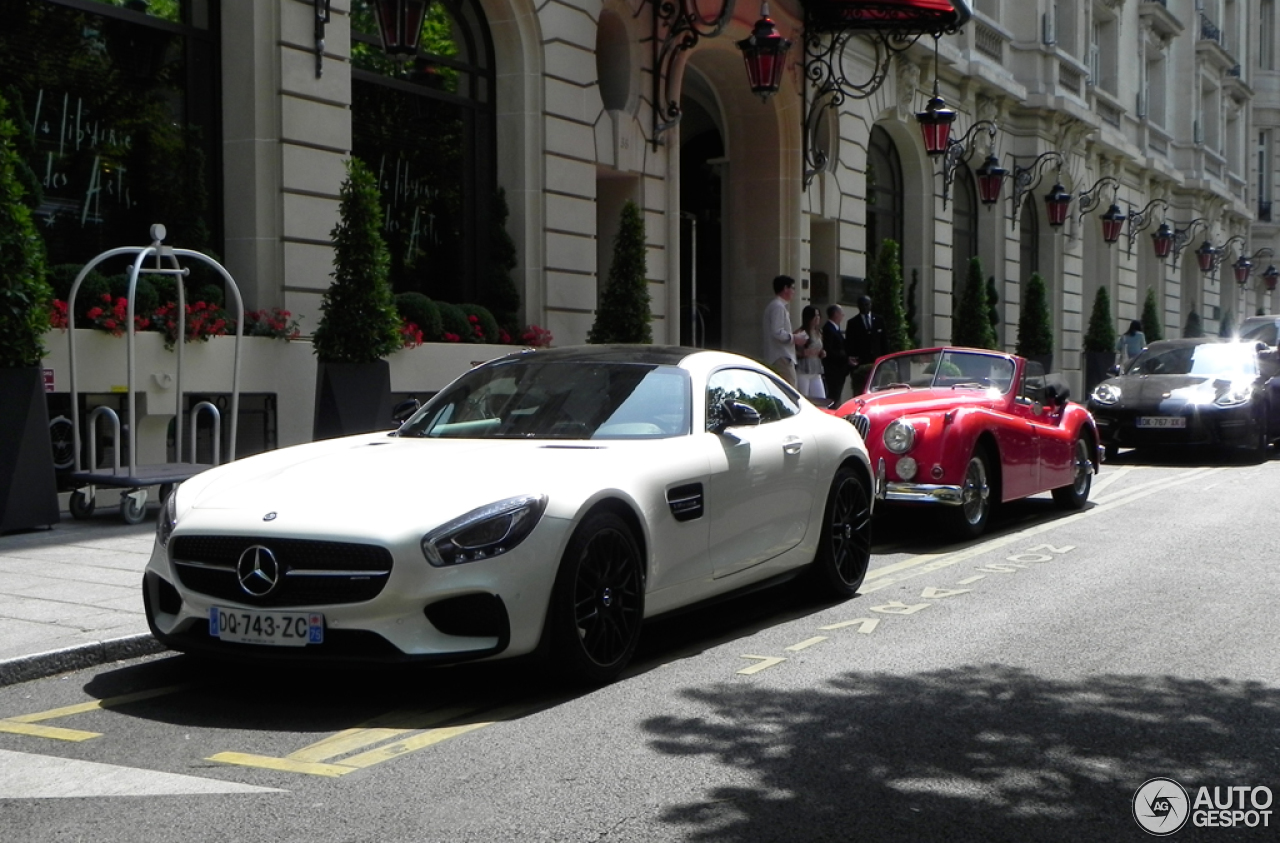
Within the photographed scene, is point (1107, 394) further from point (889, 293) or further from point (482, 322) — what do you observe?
point (482, 322)

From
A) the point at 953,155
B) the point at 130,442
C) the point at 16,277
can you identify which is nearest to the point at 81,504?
the point at 130,442

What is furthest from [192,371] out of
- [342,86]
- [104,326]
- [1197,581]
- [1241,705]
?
[1241,705]

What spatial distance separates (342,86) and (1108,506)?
8.04 metres

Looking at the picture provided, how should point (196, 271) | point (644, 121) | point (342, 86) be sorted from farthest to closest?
1. point (644, 121)
2. point (342, 86)
3. point (196, 271)

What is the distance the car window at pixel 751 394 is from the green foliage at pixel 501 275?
8.90 m

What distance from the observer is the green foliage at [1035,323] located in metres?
32.2

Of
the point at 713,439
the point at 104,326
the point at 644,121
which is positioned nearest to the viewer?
the point at 713,439

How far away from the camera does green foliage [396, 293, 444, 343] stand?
15.3 meters

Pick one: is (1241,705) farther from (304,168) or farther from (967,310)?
(967,310)

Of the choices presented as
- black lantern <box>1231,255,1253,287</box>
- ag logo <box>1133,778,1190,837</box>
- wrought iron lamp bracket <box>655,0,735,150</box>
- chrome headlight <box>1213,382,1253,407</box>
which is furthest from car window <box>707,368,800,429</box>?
black lantern <box>1231,255,1253,287</box>

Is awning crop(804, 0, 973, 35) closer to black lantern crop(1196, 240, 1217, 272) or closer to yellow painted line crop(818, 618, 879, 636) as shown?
yellow painted line crop(818, 618, 879, 636)

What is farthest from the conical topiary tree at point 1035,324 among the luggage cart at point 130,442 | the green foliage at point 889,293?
the luggage cart at point 130,442

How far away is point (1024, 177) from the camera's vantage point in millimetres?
32125

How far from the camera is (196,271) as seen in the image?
13.3 meters
